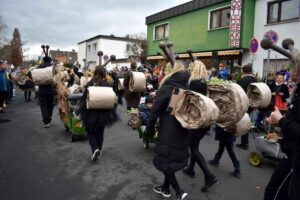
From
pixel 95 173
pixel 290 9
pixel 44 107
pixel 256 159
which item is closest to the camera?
pixel 95 173

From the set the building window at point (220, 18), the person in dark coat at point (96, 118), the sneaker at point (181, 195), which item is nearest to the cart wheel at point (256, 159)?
the sneaker at point (181, 195)

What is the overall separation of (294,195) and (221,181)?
2.41 meters

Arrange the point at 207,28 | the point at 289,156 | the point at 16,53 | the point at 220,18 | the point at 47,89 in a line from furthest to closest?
the point at 16,53 → the point at 207,28 → the point at 220,18 → the point at 47,89 → the point at 289,156

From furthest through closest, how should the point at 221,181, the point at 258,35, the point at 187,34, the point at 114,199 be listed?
1. the point at 187,34
2. the point at 258,35
3. the point at 221,181
4. the point at 114,199

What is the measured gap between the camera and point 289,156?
2.83 meters

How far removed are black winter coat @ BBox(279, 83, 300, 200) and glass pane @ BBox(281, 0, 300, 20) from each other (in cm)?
1369

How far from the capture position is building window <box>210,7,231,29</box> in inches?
698

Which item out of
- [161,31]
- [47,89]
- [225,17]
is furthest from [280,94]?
[161,31]

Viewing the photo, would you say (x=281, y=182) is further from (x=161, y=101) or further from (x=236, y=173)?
(x=236, y=173)

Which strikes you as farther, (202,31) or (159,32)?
(159,32)

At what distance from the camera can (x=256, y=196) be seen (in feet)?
14.2

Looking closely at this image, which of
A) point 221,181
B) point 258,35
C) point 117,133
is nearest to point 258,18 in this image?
point 258,35

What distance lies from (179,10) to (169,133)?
1929cm

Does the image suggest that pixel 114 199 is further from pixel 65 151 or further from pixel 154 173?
pixel 65 151
